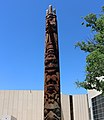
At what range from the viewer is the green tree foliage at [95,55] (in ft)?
34.0

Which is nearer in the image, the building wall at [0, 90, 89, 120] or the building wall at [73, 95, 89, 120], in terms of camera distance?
the building wall at [0, 90, 89, 120]

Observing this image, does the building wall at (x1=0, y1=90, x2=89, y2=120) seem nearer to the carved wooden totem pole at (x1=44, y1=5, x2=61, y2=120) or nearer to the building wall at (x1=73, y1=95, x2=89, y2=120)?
A: the building wall at (x1=73, y1=95, x2=89, y2=120)

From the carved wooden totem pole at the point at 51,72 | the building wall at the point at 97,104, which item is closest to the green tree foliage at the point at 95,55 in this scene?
the carved wooden totem pole at the point at 51,72

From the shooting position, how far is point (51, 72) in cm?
630

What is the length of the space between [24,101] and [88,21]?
55.2 feet

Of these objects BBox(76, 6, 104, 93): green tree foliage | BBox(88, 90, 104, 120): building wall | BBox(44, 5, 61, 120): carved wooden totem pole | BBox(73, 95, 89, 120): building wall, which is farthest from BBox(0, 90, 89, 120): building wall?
BBox(44, 5, 61, 120): carved wooden totem pole

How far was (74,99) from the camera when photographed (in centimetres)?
2828

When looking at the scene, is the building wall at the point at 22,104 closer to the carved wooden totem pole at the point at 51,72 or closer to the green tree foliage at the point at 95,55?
the green tree foliage at the point at 95,55

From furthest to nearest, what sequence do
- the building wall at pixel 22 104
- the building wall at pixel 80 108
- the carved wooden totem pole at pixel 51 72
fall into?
the building wall at pixel 80 108
the building wall at pixel 22 104
the carved wooden totem pole at pixel 51 72

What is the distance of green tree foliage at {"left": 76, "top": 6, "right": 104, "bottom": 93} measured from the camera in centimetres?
1036

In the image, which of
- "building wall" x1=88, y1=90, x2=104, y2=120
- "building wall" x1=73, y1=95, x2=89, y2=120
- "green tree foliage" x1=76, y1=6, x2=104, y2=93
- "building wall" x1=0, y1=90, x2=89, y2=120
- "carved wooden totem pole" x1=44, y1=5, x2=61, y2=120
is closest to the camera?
"carved wooden totem pole" x1=44, y1=5, x2=61, y2=120

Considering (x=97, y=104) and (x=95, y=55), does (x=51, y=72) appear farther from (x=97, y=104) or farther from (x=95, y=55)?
(x=97, y=104)

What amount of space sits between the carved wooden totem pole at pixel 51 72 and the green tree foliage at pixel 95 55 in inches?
159

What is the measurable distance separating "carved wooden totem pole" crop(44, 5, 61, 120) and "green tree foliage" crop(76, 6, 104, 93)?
13.2 ft
